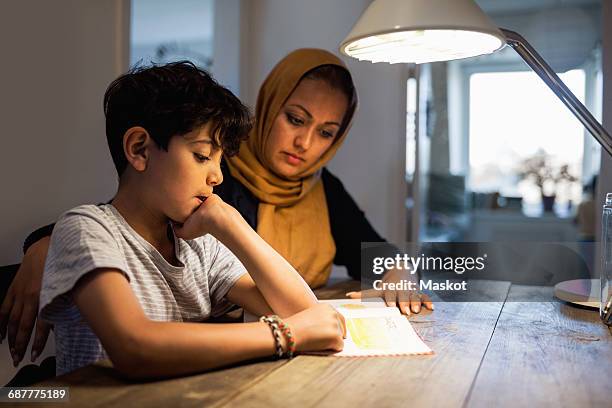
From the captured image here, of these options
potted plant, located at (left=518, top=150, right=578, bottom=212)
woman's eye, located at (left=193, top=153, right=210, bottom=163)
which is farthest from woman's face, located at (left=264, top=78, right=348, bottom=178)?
potted plant, located at (left=518, top=150, right=578, bottom=212)

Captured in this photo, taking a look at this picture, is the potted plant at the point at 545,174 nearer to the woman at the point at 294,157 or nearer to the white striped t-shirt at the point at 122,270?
the woman at the point at 294,157

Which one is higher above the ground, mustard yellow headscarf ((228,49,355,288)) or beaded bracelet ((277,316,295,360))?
mustard yellow headscarf ((228,49,355,288))

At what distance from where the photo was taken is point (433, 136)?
2811mm

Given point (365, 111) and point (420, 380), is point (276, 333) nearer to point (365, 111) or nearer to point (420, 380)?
point (420, 380)

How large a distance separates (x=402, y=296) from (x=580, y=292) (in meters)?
0.42

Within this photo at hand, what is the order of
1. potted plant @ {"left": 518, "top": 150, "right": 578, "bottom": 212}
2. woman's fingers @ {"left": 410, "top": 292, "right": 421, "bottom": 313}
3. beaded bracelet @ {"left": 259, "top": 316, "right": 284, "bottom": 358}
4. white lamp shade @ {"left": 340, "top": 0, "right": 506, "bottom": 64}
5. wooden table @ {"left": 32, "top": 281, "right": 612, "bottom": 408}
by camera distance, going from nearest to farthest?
wooden table @ {"left": 32, "top": 281, "right": 612, "bottom": 408}
beaded bracelet @ {"left": 259, "top": 316, "right": 284, "bottom": 358}
white lamp shade @ {"left": 340, "top": 0, "right": 506, "bottom": 64}
woman's fingers @ {"left": 410, "top": 292, "right": 421, "bottom": 313}
potted plant @ {"left": 518, "top": 150, "right": 578, "bottom": 212}

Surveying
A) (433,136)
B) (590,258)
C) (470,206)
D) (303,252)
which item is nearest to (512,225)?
(470,206)

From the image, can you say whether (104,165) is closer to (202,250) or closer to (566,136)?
(202,250)

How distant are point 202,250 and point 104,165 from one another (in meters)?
0.62

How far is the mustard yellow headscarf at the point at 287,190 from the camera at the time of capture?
1.57m

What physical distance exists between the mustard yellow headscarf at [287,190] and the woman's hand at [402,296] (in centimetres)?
26

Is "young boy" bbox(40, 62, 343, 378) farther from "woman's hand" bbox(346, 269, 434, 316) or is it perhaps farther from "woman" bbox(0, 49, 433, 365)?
"woman" bbox(0, 49, 433, 365)

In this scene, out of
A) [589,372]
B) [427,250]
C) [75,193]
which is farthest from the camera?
[427,250]

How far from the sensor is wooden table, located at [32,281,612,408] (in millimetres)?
679
